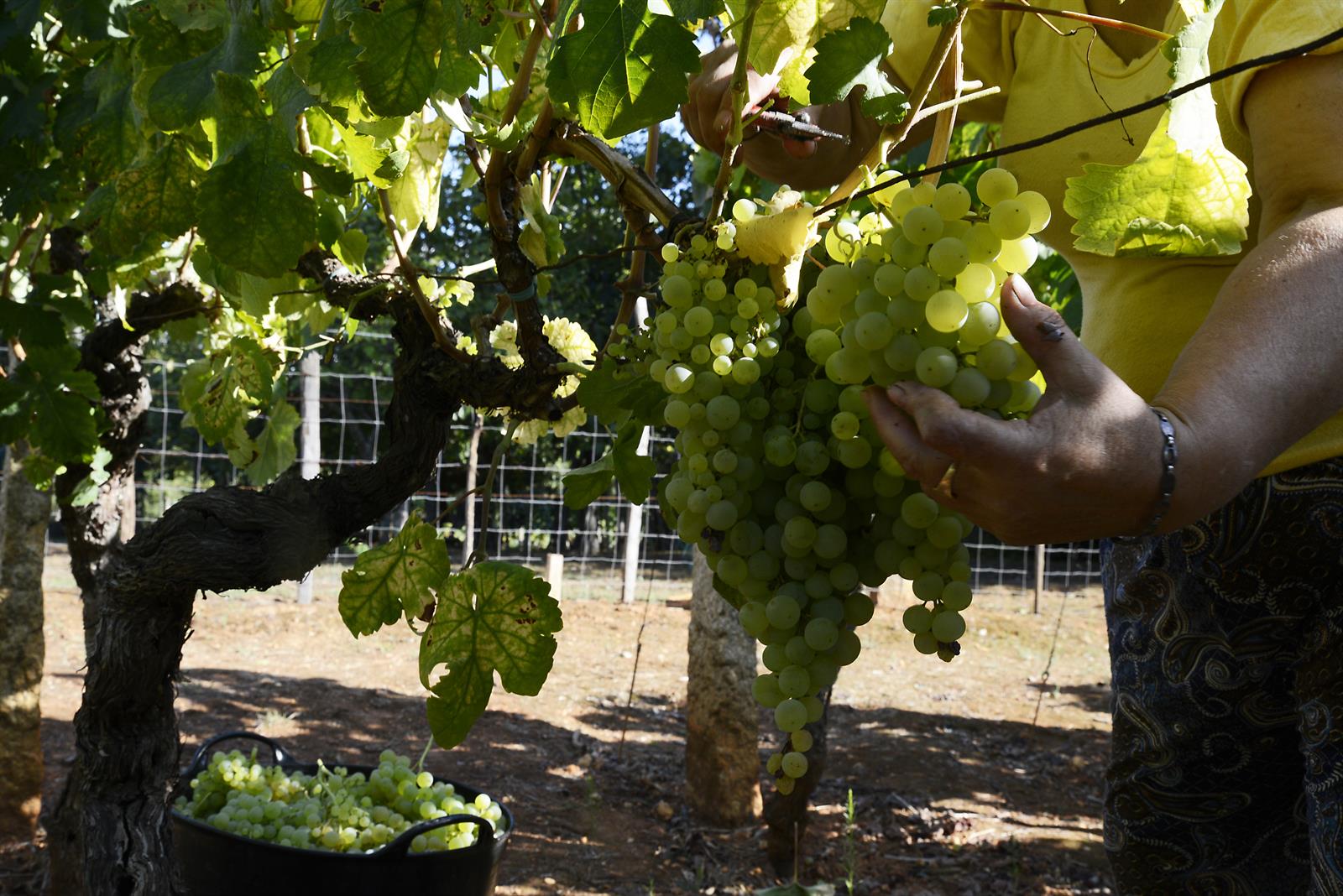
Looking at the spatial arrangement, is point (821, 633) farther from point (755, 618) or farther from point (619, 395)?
point (619, 395)

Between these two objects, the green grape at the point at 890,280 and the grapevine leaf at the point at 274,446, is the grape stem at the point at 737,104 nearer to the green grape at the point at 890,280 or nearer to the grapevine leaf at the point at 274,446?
the green grape at the point at 890,280

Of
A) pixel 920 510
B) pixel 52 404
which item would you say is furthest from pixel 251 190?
pixel 52 404

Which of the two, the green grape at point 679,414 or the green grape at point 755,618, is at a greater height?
the green grape at point 679,414

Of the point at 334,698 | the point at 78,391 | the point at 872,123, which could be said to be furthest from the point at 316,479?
the point at 334,698

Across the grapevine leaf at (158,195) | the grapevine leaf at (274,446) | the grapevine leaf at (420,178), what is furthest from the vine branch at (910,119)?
the grapevine leaf at (274,446)

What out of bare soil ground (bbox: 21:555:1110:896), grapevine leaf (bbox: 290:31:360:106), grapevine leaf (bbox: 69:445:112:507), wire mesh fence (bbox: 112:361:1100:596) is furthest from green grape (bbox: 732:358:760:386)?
wire mesh fence (bbox: 112:361:1100:596)

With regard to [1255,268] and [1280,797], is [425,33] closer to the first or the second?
[1255,268]

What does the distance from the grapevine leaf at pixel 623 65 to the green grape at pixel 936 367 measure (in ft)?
0.88

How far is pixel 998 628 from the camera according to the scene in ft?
29.6

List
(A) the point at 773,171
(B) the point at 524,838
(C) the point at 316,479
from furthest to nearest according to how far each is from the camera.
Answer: (B) the point at 524,838 < (C) the point at 316,479 < (A) the point at 773,171

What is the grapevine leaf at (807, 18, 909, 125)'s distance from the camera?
2.74ft

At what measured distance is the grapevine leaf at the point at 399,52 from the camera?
943 mm

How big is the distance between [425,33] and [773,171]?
44 cm

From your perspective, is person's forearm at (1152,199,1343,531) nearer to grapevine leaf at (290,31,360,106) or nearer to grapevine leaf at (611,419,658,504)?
grapevine leaf at (611,419,658,504)
